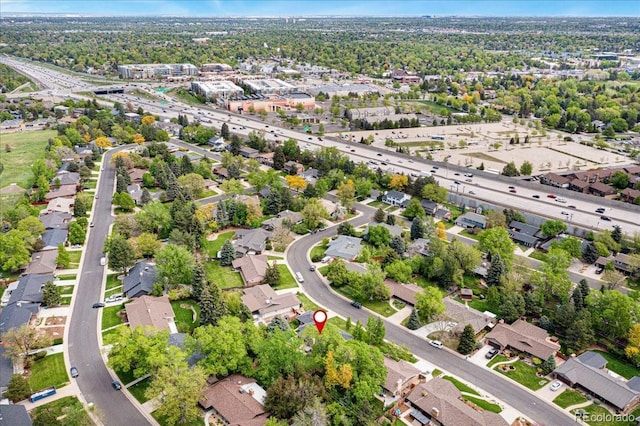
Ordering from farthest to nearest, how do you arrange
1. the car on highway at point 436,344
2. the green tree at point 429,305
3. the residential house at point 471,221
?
the residential house at point 471,221 → the green tree at point 429,305 → the car on highway at point 436,344

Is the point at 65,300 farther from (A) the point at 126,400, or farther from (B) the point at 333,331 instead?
(B) the point at 333,331

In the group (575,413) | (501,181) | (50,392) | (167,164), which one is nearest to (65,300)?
(50,392)

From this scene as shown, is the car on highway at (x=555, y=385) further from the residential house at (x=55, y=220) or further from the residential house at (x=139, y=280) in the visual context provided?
the residential house at (x=55, y=220)

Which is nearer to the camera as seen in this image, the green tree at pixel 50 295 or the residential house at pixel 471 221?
the green tree at pixel 50 295

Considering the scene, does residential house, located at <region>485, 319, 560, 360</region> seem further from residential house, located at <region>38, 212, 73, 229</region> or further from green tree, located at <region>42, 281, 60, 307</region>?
residential house, located at <region>38, 212, 73, 229</region>

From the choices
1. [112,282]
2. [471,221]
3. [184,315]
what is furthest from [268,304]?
[471,221]

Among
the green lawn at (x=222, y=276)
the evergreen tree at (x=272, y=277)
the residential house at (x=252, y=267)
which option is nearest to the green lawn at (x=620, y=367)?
the evergreen tree at (x=272, y=277)
